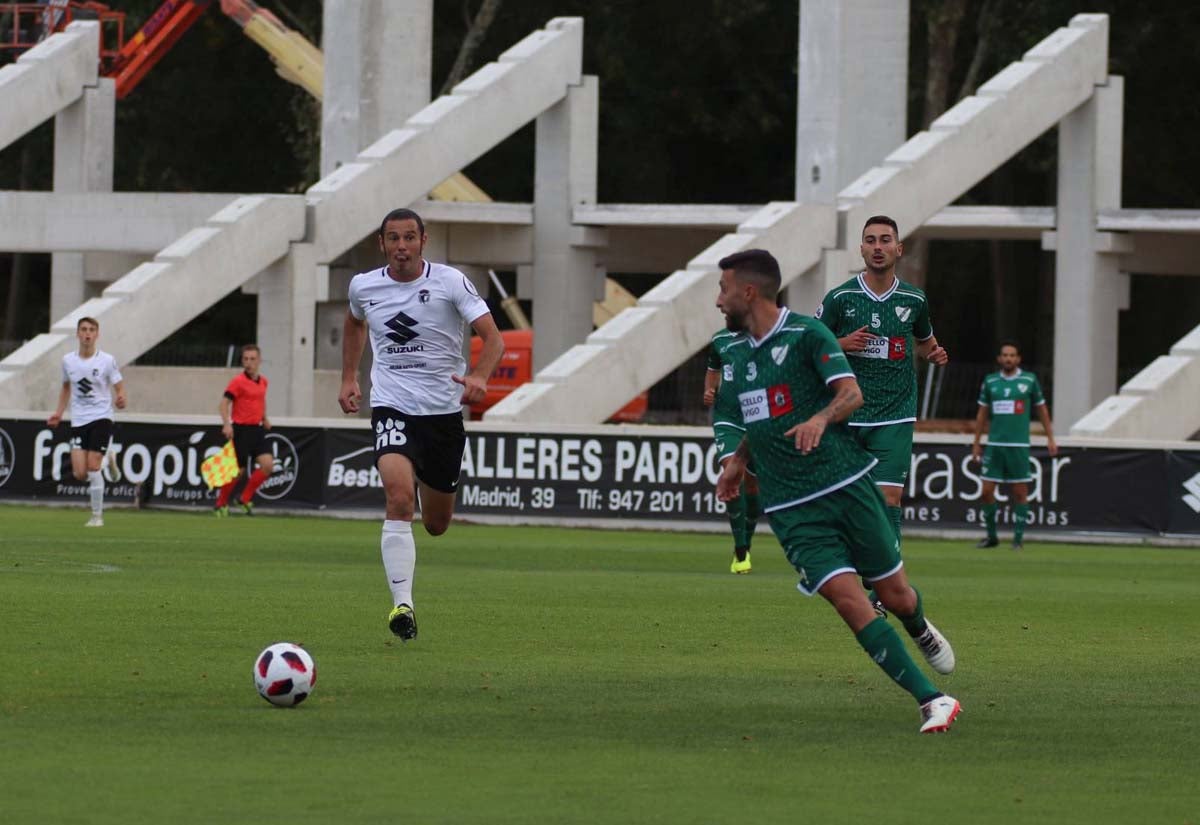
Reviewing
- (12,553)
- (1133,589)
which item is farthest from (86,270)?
(1133,589)

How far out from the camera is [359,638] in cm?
1221

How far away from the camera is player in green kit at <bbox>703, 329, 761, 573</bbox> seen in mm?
17594

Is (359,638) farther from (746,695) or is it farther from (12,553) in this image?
(12,553)

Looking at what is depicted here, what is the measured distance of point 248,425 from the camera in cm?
2778

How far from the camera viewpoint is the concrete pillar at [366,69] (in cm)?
3972

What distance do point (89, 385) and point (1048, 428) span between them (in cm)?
1034

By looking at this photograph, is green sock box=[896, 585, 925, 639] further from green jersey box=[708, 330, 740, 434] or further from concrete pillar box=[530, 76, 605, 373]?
concrete pillar box=[530, 76, 605, 373]

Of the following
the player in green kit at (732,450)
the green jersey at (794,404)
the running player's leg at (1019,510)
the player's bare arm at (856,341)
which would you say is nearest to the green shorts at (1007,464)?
the running player's leg at (1019,510)

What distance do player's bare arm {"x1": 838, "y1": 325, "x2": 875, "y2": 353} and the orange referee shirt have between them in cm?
1514

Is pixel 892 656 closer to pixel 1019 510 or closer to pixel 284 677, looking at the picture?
pixel 284 677

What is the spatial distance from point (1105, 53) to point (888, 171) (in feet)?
17.4

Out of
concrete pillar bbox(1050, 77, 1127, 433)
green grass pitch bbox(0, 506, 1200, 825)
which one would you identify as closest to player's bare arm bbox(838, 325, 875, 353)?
green grass pitch bbox(0, 506, 1200, 825)

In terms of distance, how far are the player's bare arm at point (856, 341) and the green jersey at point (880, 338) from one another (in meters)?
0.08

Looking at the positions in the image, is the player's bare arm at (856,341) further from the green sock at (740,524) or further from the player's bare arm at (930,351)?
the green sock at (740,524)
